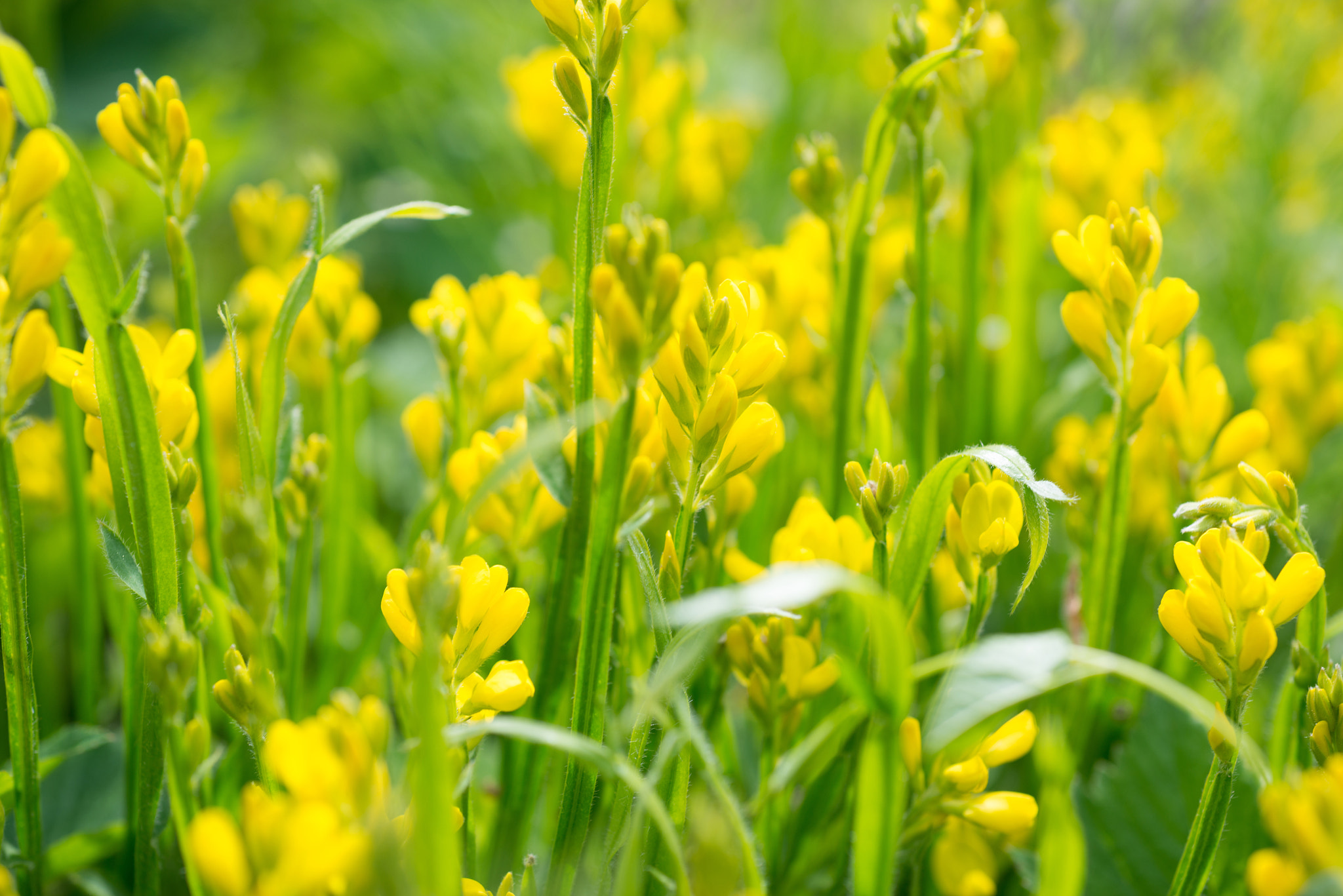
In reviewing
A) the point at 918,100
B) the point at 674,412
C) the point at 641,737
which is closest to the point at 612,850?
the point at 641,737

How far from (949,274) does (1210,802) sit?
0.60m

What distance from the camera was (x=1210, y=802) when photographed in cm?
33

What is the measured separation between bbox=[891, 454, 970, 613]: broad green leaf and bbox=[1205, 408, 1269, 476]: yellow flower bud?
200 mm

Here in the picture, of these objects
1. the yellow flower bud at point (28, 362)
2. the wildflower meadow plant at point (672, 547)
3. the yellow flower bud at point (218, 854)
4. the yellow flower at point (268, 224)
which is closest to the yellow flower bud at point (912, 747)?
the wildflower meadow plant at point (672, 547)

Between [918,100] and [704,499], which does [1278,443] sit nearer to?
[918,100]

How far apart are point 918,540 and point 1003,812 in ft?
0.32

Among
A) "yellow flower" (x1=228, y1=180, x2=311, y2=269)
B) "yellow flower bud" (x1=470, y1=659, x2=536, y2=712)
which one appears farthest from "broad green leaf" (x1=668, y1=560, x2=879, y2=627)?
"yellow flower" (x1=228, y1=180, x2=311, y2=269)

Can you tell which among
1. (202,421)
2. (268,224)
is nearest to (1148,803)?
(202,421)

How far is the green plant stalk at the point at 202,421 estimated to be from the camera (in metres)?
0.40

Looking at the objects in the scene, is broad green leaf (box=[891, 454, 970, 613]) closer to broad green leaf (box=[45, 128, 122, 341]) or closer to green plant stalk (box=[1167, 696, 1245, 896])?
green plant stalk (box=[1167, 696, 1245, 896])

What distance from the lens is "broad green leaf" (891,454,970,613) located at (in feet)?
1.14

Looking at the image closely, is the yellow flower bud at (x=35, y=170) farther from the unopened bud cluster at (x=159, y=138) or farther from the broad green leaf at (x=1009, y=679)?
the broad green leaf at (x=1009, y=679)

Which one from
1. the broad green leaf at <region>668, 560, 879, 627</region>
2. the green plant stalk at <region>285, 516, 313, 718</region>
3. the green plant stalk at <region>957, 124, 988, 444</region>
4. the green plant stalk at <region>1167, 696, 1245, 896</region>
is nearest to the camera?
the broad green leaf at <region>668, 560, 879, 627</region>

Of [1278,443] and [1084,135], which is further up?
[1084,135]
